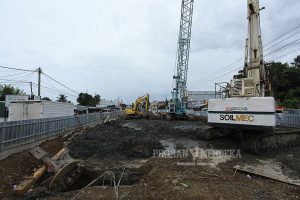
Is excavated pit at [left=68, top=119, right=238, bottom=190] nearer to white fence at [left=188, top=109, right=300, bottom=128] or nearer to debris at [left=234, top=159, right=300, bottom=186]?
debris at [left=234, top=159, right=300, bottom=186]

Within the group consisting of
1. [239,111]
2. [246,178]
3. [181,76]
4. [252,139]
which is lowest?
[246,178]

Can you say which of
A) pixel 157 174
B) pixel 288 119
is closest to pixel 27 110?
pixel 157 174

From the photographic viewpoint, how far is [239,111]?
36.2 ft

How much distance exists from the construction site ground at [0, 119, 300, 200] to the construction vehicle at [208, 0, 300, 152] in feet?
2.31

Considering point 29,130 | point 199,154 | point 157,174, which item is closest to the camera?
point 157,174

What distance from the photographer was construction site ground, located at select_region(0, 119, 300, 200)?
675cm

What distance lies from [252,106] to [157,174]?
4.88 meters

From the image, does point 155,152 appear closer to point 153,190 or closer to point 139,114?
point 153,190

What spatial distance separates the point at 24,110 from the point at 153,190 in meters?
18.2

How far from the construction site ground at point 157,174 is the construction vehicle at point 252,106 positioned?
0.70 metres

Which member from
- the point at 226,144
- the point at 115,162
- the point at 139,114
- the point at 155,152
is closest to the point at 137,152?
the point at 155,152

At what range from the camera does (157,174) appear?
26.3ft

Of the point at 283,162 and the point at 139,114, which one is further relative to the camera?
the point at 139,114

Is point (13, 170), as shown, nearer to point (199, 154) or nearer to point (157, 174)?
point (157, 174)
